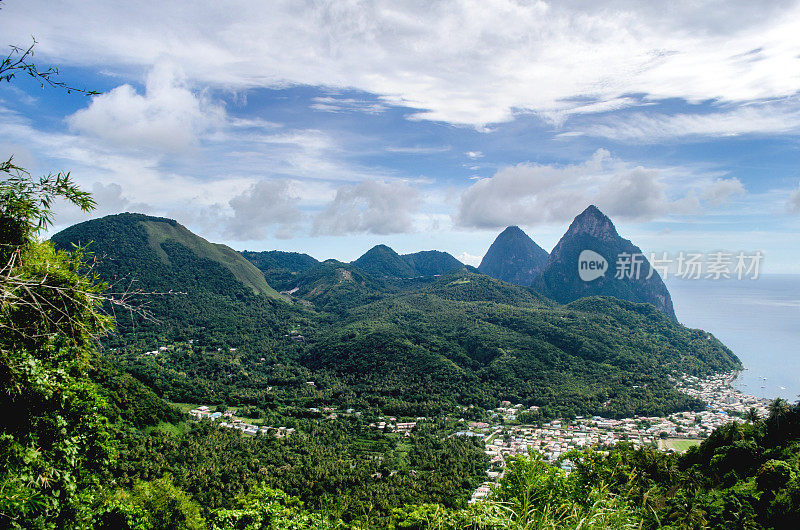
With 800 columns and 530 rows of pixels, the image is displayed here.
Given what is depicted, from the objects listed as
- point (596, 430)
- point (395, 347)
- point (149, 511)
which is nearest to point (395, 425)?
point (596, 430)

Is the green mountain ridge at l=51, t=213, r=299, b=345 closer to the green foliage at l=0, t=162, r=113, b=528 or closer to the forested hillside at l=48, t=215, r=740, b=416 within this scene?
the forested hillside at l=48, t=215, r=740, b=416

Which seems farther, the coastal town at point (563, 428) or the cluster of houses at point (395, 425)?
the cluster of houses at point (395, 425)

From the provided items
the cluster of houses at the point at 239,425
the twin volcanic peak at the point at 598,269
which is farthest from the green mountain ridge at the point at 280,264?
the cluster of houses at the point at 239,425

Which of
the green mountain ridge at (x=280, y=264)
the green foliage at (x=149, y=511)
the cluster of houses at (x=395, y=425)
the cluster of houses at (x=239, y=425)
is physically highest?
the green mountain ridge at (x=280, y=264)

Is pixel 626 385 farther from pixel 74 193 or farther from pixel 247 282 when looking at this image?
pixel 247 282

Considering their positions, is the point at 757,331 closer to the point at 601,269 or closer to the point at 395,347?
the point at 601,269

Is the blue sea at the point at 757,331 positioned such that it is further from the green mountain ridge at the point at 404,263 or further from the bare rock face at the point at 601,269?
the green mountain ridge at the point at 404,263

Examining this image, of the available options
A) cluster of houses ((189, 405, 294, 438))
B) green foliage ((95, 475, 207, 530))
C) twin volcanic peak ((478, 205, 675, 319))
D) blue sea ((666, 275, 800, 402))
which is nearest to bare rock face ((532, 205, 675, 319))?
twin volcanic peak ((478, 205, 675, 319))
